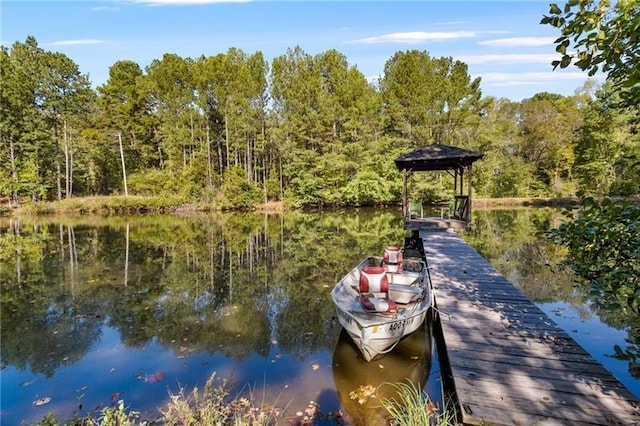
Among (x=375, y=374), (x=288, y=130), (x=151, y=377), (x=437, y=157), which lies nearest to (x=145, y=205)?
(x=288, y=130)

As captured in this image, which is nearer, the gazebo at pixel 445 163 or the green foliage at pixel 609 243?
the green foliage at pixel 609 243

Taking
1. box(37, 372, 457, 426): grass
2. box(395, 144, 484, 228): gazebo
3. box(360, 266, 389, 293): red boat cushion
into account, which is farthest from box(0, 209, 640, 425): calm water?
box(395, 144, 484, 228): gazebo

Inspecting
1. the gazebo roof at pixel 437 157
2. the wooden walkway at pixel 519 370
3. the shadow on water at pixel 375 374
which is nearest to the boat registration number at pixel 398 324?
the wooden walkway at pixel 519 370

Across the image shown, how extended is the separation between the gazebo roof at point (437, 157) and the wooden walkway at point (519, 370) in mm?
7149

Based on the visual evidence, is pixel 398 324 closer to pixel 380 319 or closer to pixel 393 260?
pixel 380 319

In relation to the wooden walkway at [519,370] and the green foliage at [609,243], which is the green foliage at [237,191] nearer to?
the wooden walkway at [519,370]

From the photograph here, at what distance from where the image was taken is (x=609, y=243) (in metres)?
2.60

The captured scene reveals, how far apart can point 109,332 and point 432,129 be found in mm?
31852

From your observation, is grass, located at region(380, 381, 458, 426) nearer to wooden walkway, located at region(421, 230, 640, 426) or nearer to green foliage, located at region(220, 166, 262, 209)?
wooden walkway, located at region(421, 230, 640, 426)

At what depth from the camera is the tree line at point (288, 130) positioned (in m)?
31.9

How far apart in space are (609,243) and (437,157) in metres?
10.9

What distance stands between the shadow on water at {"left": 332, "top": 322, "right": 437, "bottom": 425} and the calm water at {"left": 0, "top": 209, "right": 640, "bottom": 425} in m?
0.03

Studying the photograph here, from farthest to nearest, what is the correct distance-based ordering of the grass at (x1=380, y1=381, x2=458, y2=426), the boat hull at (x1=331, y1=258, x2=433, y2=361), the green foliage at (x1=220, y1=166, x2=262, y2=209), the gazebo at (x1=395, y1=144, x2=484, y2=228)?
the green foliage at (x1=220, y1=166, x2=262, y2=209) < the gazebo at (x1=395, y1=144, x2=484, y2=228) < the boat hull at (x1=331, y1=258, x2=433, y2=361) < the grass at (x1=380, y1=381, x2=458, y2=426)

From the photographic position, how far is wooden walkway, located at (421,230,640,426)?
11.0 ft
